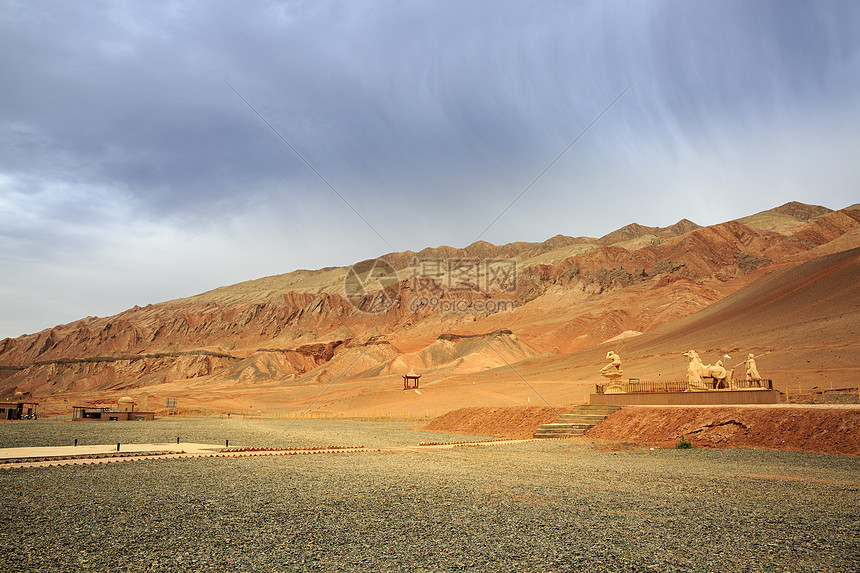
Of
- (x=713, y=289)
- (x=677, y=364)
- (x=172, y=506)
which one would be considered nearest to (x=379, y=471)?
(x=172, y=506)

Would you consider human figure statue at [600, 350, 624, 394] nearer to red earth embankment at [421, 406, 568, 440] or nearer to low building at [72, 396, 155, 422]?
red earth embankment at [421, 406, 568, 440]

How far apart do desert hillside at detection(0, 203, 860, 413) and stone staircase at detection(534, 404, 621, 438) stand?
65.6 feet

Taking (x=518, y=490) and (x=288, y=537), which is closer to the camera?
(x=288, y=537)

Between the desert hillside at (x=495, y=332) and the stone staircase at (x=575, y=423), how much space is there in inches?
788

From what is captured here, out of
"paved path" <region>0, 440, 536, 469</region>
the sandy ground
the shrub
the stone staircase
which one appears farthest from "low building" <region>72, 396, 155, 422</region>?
the shrub

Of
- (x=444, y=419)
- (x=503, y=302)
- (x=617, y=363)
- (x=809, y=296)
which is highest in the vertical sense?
(x=503, y=302)

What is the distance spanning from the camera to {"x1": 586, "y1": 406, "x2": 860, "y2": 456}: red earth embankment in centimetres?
1892

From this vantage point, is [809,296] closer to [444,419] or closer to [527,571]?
[444,419]

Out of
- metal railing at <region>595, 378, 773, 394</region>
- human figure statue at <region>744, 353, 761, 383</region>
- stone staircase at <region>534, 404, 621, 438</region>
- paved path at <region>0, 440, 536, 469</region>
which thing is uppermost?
human figure statue at <region>744, 353, 761, 383</region>

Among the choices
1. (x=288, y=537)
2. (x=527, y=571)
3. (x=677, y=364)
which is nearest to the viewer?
(x=527, y=571)

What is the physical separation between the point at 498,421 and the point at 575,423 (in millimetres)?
6840

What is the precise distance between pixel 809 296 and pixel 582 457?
205 ft

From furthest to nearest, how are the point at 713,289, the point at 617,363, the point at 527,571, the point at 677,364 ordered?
the point at 713,289
the point at 677,364
the point at 617,363
the point at 527,571

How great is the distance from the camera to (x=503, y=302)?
472 ft
